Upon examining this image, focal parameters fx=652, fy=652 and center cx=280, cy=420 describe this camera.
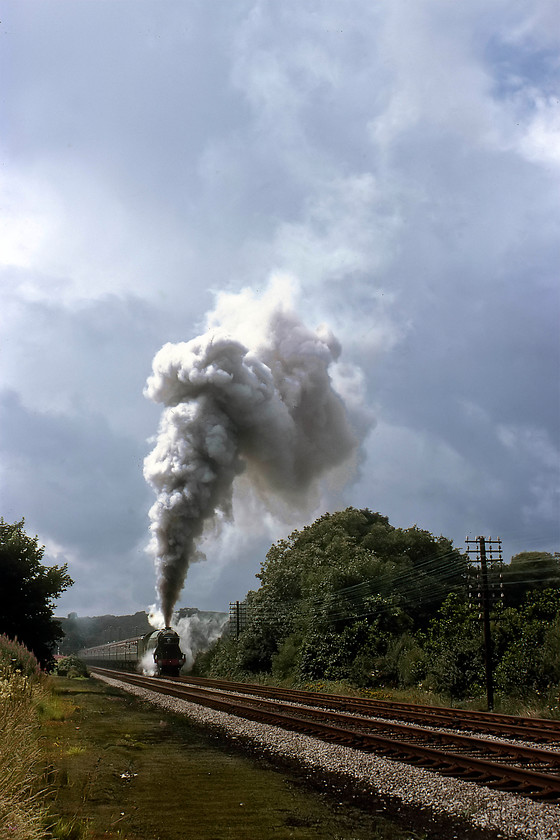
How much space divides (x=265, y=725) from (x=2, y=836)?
1051 centimetres

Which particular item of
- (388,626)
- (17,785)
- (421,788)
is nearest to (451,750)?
(421,788)

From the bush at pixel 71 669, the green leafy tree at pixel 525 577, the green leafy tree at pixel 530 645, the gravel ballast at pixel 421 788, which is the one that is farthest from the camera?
the green leafy tree at pixel 525 577

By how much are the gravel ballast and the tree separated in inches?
604

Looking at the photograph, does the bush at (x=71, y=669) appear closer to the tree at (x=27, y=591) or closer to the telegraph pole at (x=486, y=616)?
the tree at (x=27, y=591)

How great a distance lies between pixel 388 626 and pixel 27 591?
576 inches

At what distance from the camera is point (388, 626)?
27422mm

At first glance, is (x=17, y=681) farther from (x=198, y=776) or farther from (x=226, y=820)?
(x=226, y=820)

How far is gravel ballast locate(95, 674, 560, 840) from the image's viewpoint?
6.27 m

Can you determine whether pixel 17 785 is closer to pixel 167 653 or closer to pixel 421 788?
pixel 421 788

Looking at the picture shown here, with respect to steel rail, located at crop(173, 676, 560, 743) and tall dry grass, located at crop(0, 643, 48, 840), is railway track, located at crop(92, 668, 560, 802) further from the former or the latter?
tall dry grass, located at crop(0, 643, 48, 840)

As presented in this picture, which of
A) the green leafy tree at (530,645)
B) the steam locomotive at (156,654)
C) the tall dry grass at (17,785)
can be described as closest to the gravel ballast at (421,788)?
the tall dry grass at (17,785)

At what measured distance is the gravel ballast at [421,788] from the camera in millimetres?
6273

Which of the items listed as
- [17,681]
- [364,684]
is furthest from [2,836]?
[364,684]

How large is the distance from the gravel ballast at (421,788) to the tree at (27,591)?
15329 mm
